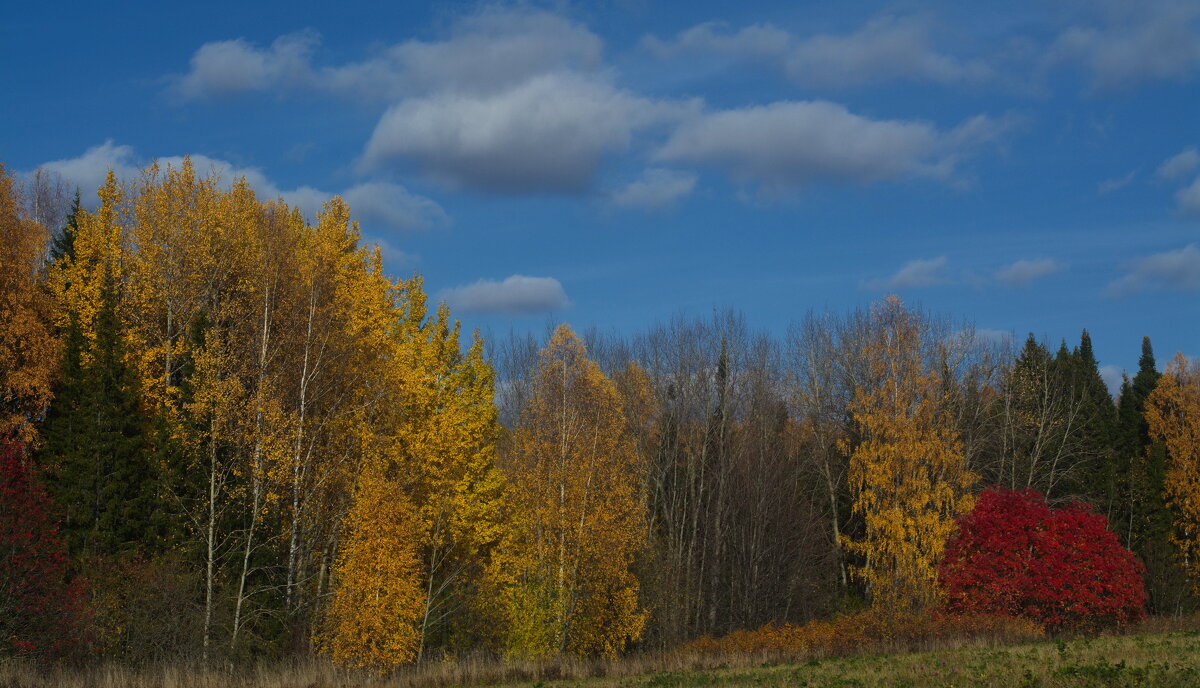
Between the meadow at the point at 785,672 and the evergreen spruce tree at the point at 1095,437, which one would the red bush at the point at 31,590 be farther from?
the evergreen spruce tree at the point at 1095,437

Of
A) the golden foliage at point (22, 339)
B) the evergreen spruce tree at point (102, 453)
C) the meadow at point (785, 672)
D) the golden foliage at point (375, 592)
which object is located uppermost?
the golden foliage at point (22, 339)

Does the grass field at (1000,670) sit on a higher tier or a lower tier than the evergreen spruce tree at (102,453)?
lower

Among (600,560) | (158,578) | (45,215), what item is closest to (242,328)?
(158,578)

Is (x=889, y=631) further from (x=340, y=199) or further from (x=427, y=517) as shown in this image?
(x=340, y=199)

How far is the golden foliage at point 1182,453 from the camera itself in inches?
2154

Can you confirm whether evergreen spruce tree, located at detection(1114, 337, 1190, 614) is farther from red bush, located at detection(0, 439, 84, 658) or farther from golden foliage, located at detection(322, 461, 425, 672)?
red bush, located at detection(0, 439, 84, 658)

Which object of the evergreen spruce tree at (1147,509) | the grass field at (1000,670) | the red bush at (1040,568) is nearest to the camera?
the grass field at (1000,670)

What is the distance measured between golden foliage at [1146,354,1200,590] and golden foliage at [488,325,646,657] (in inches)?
1363

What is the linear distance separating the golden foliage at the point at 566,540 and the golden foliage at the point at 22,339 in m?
17.3

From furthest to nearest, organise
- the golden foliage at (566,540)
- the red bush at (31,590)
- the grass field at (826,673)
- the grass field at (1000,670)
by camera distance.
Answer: the golden foliage at (566,540)
the red bush at (31,590)
the grass field at (826,673)
the grass field at (1000,670)

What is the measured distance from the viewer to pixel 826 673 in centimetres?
1986

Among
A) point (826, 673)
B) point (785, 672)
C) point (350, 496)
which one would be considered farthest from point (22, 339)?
point (826, 673)

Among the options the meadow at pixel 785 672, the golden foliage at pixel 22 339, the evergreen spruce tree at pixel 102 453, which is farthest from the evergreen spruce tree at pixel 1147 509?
the golden foliage at pixel 22 339

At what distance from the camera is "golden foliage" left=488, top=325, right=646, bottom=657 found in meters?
34.1
